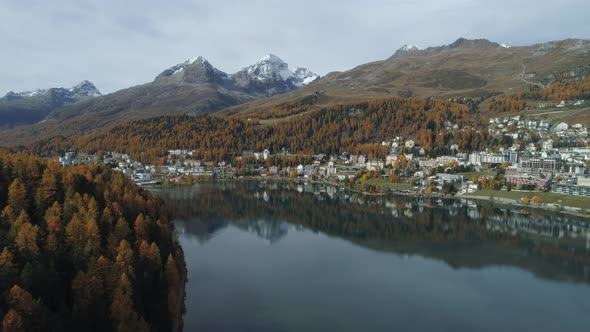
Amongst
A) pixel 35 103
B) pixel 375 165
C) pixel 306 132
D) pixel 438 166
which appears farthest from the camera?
pixel 35 103

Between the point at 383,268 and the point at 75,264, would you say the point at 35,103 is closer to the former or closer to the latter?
the point at 383,268

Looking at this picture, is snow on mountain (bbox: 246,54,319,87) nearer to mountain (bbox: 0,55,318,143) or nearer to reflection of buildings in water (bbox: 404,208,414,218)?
mountain (bbox: 0,55,318,143)

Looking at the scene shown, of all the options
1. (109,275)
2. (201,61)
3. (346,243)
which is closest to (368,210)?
(346,243)

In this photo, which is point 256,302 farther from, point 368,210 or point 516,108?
point 516,108

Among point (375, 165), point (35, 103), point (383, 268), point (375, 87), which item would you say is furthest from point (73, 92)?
point (383, 268)

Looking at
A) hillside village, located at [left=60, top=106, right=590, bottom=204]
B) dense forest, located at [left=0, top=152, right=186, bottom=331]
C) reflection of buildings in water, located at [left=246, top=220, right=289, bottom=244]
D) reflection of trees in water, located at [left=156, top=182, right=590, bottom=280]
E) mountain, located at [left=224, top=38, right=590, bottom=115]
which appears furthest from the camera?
mountain, located at [left=224, top=38, right=590, bottom=115]

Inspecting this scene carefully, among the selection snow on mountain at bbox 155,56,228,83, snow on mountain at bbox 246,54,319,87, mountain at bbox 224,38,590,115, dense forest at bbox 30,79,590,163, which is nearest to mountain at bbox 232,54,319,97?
snow on mountain at bbox 246,54,319,87

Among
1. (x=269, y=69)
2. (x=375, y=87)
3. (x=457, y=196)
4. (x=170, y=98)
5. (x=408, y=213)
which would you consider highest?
(x=269, y=69)
